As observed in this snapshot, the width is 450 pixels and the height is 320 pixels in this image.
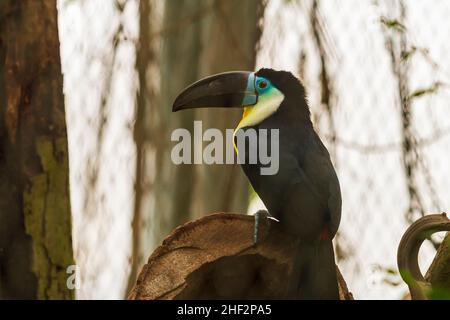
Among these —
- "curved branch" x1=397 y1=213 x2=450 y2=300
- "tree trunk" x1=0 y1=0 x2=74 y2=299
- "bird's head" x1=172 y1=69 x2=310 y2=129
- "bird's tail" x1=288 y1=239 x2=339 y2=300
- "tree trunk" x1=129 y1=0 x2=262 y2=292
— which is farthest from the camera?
"tree trunk" x1=129 y1=0 x2=262 y2=292

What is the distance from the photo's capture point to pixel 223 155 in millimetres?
2979

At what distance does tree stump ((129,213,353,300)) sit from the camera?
6.32 feet

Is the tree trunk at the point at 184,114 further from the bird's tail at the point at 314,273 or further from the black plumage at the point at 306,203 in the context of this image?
the bird's tail at the point at 314,273

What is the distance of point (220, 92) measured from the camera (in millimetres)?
2475

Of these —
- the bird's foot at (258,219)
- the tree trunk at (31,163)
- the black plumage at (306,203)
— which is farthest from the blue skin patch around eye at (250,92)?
the tree trunk at (31,163)

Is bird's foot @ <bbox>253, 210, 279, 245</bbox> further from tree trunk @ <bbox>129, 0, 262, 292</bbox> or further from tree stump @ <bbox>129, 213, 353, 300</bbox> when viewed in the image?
tree trunk @ <bbox>129, 0, 262, 292</bbox>

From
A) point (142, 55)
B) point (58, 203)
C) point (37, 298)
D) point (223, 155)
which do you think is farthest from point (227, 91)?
point (37, 298)

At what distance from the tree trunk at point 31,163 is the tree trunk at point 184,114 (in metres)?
1.01

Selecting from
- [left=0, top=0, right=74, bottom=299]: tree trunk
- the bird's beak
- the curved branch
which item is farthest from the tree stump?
the bird's beak

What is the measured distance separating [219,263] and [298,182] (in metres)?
0.30

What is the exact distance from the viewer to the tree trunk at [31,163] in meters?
1.84

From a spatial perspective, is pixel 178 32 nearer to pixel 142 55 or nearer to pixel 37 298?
pixel 142 55

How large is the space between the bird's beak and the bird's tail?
59 cm

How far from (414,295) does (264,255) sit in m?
0.62
